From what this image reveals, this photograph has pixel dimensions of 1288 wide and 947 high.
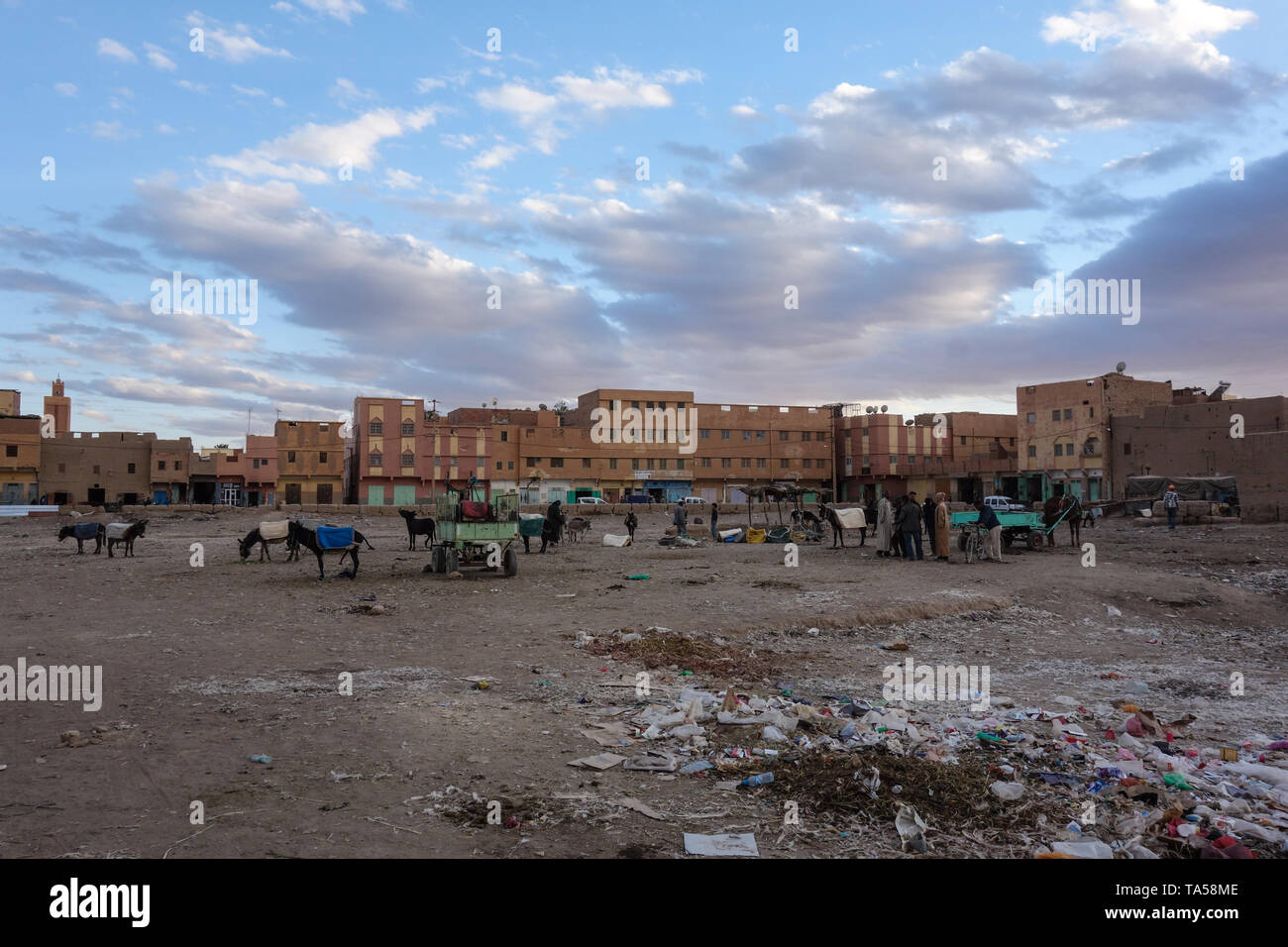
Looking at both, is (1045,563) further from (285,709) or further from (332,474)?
(332,474)

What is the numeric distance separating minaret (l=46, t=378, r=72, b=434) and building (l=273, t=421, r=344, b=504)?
25080 mm

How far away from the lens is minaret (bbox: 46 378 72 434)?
73562 millimetres

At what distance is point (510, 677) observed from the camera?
8.14m

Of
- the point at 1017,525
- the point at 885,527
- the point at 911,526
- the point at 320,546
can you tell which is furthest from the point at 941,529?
the point at 320,546

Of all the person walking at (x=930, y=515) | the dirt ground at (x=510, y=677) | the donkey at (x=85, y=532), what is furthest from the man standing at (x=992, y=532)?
the donkey at (x=85, y=532)

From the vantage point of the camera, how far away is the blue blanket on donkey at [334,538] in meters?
16.1

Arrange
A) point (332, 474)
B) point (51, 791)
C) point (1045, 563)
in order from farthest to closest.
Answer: point (332, 474) < point (1045, 563) < point (51, 791)

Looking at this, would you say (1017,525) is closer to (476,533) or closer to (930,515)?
(930,515)

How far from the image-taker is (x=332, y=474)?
6656 cm

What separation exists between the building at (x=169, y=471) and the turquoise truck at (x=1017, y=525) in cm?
6532

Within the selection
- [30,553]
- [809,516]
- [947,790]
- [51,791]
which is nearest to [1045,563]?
[809,516]

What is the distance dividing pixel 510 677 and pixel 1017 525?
1719cm
